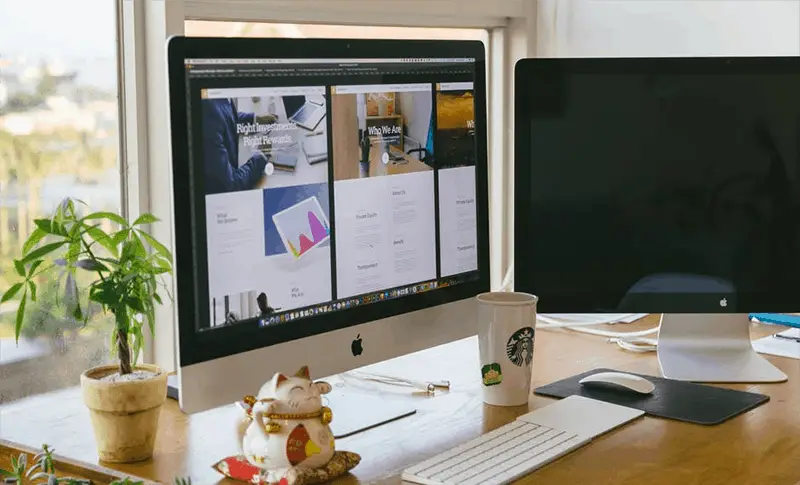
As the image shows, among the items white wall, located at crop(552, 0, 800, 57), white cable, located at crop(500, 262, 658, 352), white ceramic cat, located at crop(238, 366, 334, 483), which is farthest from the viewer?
white wall, located at crop(552, 0, 800, 57)

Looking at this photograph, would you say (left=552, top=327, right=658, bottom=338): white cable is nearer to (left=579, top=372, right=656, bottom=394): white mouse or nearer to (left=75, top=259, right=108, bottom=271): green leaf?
(left=579, top=372, right=656, bottom=394): white mouse

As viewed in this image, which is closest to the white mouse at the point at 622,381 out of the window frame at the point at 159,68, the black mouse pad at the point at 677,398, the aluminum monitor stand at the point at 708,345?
the black mouse pad at the point at 677,398

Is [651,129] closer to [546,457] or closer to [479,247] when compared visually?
[479,247]

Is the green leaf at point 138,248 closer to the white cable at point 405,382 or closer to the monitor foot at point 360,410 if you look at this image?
the monitor foot at point 360,410

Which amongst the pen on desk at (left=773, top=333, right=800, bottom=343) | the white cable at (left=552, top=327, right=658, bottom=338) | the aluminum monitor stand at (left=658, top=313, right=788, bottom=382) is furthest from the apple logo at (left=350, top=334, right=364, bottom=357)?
the pen on desk at (left=773, top=333, right=800, bottom=343)

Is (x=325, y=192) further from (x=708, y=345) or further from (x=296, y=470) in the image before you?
(x=708, y=345)

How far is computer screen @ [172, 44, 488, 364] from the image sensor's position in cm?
124

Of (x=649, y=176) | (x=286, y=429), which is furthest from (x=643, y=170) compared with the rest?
(x=286, y=429)

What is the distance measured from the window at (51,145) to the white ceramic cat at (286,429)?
64 centimetres

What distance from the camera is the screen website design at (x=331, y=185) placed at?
1246 mm

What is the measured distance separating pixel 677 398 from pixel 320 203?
2.01ft

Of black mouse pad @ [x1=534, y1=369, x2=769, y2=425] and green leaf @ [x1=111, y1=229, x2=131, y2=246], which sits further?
black mouse pad @ [x1=534, y1=369, x2=769, y2=425]

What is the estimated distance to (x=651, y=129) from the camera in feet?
5.45

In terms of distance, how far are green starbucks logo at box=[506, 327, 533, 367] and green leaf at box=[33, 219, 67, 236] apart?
630 mm
